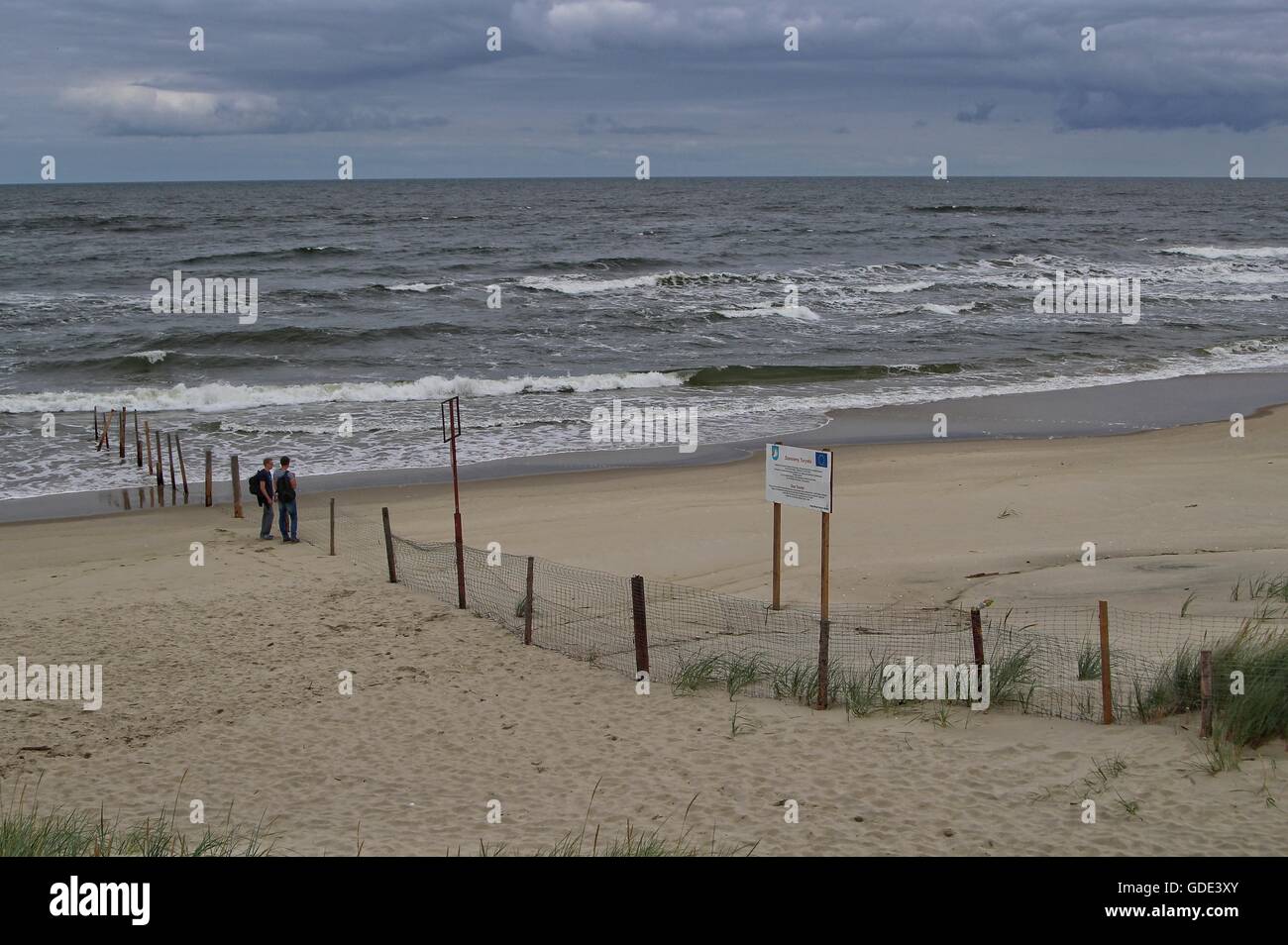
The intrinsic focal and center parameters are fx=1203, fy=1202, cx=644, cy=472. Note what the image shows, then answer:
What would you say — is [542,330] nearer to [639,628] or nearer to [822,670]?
[639,628]

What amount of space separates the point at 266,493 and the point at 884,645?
9.49 meters

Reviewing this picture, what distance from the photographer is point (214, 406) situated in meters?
29.1

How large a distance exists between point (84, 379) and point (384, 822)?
27307 mm

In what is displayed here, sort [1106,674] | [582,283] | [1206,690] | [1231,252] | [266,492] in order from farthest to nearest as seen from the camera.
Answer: [1231,252] < [582,283] < [266,492] < [1106,674] < [1206,690]

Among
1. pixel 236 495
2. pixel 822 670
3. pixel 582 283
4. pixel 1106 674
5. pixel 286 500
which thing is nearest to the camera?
pixel 1106 674

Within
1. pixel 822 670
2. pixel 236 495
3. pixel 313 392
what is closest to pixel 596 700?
pixel 822 670

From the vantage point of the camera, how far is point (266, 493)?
1705 cm

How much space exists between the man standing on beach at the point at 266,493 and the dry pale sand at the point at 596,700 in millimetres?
424

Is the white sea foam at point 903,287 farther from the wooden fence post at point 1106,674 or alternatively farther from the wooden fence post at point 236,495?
the wooden fence post at point 1106,674

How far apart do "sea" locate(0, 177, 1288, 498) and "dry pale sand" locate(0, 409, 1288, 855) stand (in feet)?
21.5

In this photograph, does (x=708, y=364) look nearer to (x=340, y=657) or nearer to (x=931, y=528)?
(x=931, y=528)

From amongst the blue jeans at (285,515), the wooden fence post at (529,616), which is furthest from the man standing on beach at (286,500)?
the wooden fence post at (529,616)

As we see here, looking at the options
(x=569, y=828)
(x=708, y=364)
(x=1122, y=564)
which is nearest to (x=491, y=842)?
(x=569, y=828)
